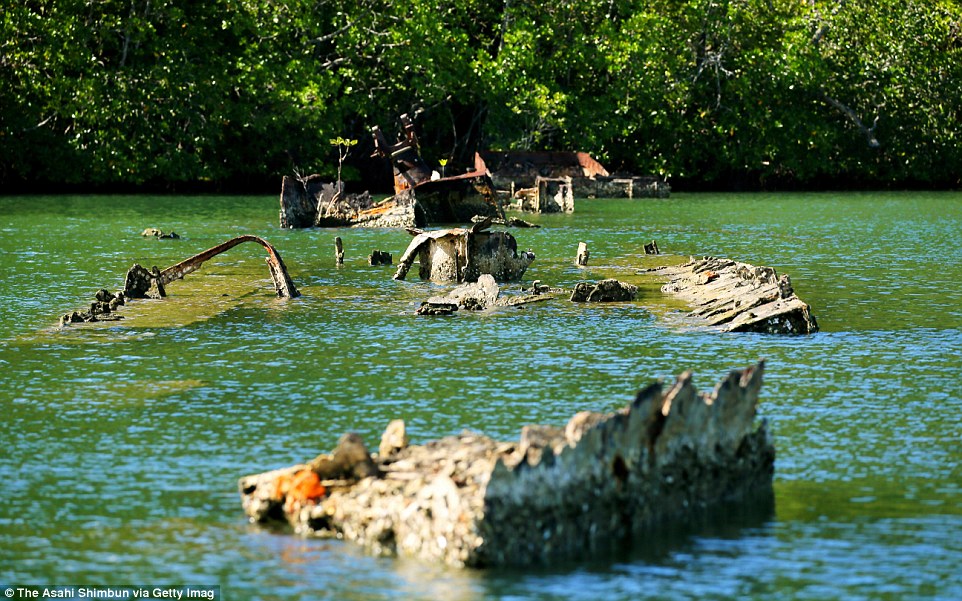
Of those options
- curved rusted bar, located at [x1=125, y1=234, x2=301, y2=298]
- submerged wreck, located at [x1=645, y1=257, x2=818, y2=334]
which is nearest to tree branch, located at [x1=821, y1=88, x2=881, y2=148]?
submerged wreck, located at [x1=645, y1=257, x2=818, y2=334]

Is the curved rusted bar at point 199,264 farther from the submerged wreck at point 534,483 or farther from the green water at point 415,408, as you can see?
the submerged wreck at point 534,483

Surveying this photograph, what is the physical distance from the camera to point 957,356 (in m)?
14.5

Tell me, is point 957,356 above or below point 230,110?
below

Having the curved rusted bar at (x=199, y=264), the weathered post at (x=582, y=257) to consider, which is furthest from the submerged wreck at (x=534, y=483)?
the weathered post at (x=582, y=257)

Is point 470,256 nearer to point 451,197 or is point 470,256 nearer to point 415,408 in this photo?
point 415,408

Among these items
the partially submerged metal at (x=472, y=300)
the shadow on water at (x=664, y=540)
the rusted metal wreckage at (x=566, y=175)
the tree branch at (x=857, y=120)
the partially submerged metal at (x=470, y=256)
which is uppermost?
the tree branch at (x=857, y=120)

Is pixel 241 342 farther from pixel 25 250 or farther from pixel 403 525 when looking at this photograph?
pixel 25 250

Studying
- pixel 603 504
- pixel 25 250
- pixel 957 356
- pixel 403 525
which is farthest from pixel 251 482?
pixel 25 250

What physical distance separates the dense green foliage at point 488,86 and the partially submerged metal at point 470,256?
27.5 metres

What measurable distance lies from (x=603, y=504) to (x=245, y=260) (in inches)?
735

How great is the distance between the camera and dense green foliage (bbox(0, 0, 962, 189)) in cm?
4897

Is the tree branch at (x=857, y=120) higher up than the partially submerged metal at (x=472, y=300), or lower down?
higher up

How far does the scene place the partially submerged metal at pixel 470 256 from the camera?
21625 mm

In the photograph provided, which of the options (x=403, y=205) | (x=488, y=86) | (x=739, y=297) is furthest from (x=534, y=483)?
(x=488, y=86)
